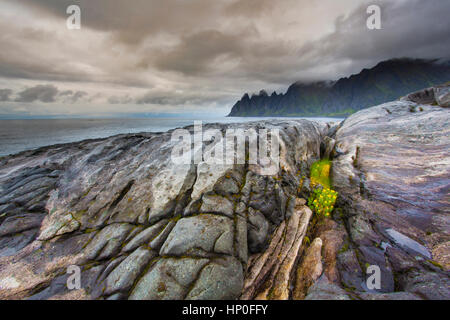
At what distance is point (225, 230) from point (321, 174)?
14633 millimetres

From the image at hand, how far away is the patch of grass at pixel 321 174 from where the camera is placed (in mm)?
17873

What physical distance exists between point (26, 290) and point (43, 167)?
18.7 metres

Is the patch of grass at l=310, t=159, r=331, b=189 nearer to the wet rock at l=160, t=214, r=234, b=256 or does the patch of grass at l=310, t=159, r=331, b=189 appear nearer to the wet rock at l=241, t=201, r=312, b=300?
the wet rock at l=241, t=201, r=312, b=300

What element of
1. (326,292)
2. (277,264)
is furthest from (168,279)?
(326,292)

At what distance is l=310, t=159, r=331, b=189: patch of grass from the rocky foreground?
106 centimetres

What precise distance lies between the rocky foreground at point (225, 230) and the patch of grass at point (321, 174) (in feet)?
3.47

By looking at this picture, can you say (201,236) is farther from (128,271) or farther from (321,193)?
(321,193)

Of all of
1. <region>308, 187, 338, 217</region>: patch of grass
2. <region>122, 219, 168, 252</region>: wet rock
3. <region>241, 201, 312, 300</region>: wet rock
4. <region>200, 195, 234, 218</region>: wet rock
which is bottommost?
<region>241, 201, 312, 300</region>: wet rock

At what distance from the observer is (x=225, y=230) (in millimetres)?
9984

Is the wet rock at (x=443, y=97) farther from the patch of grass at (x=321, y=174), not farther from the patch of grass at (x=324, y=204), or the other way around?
the patch of grass at (x=324, y=204)

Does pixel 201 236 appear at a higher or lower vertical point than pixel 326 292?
higher

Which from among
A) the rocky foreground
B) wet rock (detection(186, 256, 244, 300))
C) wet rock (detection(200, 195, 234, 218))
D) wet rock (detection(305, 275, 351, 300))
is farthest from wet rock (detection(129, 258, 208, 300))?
wet rock (detection(305, 275, 351, 300))

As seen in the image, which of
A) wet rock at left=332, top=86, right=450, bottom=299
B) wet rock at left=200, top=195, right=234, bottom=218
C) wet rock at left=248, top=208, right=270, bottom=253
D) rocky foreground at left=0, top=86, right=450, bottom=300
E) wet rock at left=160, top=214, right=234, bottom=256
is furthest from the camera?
wet rock at left=200, top=195, right=234, bottom=218

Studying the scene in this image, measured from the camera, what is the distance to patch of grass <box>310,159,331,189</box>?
1787 centimetres
